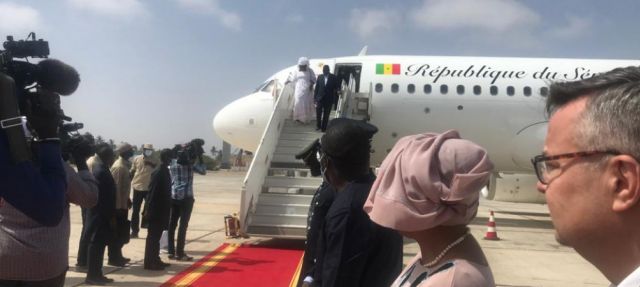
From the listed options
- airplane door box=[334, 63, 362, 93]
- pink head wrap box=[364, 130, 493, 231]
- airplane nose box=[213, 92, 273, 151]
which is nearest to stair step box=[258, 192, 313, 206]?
airplane nose box=[213, 92, 273, 151]

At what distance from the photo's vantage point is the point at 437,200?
61.3 inches

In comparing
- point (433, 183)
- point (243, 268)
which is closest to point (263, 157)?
point (243, 268)

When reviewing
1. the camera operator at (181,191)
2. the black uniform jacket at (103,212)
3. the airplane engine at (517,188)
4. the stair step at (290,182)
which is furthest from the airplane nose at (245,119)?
the airplane engine at (517,188)

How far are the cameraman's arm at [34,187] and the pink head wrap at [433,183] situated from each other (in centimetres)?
113

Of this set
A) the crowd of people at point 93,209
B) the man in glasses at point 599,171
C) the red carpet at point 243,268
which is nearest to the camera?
the man in glasses at point 599,171

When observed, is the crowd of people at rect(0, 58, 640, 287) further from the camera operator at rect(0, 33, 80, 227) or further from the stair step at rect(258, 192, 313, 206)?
the stair step at rect(258, 192, 313, 206)

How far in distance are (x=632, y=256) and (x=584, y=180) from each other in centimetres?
18

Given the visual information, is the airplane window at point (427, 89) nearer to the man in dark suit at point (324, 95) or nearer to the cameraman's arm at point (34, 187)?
the man in dark suit at point (324, 95)

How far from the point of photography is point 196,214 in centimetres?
1345

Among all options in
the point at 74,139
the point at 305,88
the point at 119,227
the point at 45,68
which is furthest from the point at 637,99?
the point at 305,88

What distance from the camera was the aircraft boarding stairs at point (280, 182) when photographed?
8.42 meters

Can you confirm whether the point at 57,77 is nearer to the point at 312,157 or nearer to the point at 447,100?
the point at 312,157

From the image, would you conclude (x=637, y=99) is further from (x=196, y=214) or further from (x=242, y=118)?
(x=196, y=214)

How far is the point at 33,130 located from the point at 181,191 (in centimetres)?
559
